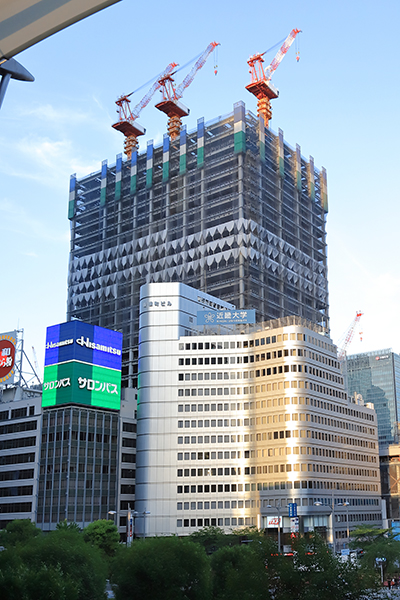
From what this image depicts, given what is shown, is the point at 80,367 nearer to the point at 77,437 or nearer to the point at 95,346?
the point at 95,346

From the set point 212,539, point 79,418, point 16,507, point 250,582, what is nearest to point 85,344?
point 79,418

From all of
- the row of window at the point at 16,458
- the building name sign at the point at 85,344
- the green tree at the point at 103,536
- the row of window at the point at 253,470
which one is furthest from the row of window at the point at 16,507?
the green tree at the point at 103,536

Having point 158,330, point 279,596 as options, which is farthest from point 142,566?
point 158,330

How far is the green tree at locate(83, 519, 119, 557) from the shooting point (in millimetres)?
117438

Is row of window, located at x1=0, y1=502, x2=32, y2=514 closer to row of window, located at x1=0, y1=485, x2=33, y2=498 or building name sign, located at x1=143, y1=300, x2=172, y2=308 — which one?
row of window, located at x1=0, y1=485, x2=33, y2=498

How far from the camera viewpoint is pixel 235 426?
157 m

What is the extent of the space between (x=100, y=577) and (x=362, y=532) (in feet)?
318

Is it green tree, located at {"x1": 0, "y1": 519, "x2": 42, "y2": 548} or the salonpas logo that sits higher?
the salonpas logo

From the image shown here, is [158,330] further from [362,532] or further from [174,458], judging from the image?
[362,532]

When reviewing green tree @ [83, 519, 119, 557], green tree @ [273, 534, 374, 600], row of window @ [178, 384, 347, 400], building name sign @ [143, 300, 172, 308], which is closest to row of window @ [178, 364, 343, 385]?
row of window @ [178, 384, 347, 400]

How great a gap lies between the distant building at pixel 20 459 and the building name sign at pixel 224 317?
145 ft

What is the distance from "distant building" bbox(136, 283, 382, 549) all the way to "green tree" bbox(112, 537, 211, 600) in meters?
91.3

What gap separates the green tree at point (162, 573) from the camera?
189ft

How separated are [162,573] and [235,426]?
327ft
